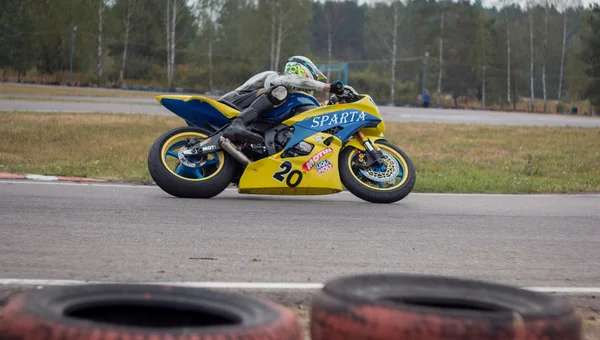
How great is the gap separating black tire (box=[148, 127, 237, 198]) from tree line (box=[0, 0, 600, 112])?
146ft

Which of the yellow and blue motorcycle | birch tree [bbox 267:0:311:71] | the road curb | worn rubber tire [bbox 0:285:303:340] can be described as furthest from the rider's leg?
birch tree [bbox 267:0:311:71]

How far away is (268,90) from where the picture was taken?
816cm

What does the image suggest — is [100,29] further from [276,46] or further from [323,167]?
[323,167]

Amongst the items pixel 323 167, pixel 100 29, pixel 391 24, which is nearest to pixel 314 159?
pixel 323 167

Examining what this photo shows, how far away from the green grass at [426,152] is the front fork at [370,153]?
2260mm

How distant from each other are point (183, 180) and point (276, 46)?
61.4 metres

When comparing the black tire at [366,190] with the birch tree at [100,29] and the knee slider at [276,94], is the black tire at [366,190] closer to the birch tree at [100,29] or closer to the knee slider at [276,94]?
the knee slider at [276,94]

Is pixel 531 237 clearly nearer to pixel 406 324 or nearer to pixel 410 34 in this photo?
pixel 406 324

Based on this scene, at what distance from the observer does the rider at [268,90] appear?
8.03 m

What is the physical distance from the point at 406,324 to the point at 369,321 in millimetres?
108

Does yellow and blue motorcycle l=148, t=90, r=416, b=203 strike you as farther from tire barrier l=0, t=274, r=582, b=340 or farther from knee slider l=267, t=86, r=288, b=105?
tire barrier l=0, t=274, r=582, b=340

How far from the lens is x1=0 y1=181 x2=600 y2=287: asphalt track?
482cm

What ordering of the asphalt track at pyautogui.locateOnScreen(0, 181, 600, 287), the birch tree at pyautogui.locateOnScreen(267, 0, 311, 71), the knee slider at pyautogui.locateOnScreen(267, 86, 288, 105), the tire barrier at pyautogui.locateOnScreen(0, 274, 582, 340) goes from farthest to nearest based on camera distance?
the birch tree at pyautogui.locateOnScreen(267, 0, 311, 71) < the knee slider at pyautogui.locateOnScreen(267, 86, 288, 105) < the asphalt track at pyautogui.locateOnScreen(0, 181, 600, 287) < the tire barrier at pyautogui.locateOnScreen(0, 274, 582, 340)

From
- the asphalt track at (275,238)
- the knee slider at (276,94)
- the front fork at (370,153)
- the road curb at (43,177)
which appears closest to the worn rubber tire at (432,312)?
the asphalt track at (275,238)
